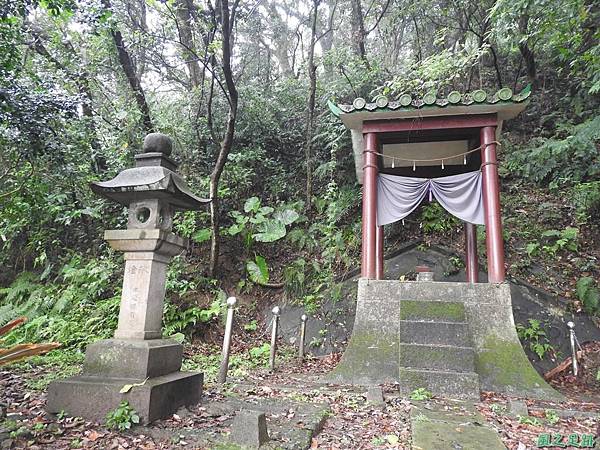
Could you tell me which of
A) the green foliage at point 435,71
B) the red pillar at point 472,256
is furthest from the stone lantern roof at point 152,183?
the green foliage at point 435,71

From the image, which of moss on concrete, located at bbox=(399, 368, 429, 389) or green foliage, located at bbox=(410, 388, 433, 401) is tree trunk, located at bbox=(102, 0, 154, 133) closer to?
moss on concrete, located at bbox=(399, 368, 429, 389)

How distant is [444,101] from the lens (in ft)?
20.4

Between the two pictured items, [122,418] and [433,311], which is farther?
[433,311]

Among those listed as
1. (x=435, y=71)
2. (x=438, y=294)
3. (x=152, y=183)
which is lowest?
(x=438, y=294)

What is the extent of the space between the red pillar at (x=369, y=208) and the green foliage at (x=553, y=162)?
15.8ft

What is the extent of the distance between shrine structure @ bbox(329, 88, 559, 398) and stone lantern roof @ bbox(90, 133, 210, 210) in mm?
3099

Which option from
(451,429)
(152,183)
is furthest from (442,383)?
(152,183)

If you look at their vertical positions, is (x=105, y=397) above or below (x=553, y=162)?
below

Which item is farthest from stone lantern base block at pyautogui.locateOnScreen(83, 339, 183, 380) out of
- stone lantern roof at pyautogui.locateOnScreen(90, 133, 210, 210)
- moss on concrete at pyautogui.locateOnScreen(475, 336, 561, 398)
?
moss on concrete at pyautogui.locateOnScreen(475, 336, 561, 398)

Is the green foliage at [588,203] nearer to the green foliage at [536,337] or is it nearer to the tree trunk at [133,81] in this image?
the green foliage at [536,337]

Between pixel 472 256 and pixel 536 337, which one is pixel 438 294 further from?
pixel 536 337

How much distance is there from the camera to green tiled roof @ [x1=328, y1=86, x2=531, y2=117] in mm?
6043

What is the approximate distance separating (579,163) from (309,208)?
277 inches

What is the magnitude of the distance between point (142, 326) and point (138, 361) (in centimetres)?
40
